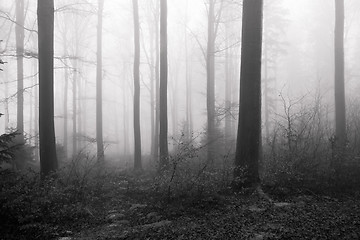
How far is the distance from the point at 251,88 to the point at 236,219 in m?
3.41

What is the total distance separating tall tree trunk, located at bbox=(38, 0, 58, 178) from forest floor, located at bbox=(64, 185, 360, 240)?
295cm

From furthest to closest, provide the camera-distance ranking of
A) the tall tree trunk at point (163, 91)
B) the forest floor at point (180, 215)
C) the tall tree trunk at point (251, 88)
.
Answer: the tall tree trunk at point (163, 91)
the tall tree trunk at point (251, 88)
the forest floor at point (180, 215)

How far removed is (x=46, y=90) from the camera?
834cm

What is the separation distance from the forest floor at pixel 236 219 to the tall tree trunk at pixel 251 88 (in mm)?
950

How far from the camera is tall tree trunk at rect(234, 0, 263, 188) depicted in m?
6.91

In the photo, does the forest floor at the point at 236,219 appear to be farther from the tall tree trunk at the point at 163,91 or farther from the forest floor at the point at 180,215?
the tall tree trunk at the point at 163,91

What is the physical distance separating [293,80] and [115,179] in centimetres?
2963

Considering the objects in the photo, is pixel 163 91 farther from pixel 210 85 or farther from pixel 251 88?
pixel 251 88

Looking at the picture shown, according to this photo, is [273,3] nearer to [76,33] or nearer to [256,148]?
[76,33]

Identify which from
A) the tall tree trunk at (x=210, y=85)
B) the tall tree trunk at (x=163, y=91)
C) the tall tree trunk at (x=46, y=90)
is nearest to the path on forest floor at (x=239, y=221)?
the tall tree trunk at (x=46, y=90)

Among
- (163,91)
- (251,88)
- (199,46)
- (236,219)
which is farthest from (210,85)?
(199,46)

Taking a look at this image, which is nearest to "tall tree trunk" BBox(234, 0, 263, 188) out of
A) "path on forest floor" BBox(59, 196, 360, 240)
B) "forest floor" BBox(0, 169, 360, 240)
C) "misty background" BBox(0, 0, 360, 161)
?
"forest floor" BBox(0, 169, 360, 240)

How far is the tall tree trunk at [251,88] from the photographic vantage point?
22.7 feet

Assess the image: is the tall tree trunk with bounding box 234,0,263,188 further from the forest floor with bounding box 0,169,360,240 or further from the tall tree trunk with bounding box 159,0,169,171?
the tall tree trunk with bounding box 159,0,169,171
